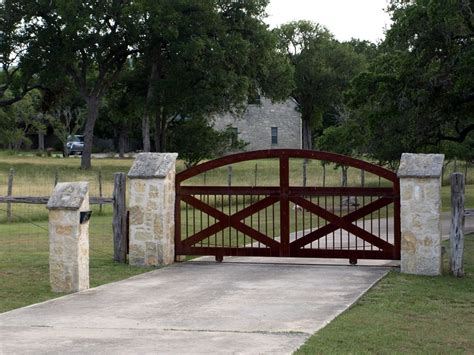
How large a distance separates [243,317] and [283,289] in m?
2.42

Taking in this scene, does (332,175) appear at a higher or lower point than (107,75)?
lower

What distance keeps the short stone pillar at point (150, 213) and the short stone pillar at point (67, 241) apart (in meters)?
2.82

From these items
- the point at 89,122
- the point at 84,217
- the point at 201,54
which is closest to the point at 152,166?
the point at 84,217

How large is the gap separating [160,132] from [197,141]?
11.3ft

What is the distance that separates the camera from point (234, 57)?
51062mm

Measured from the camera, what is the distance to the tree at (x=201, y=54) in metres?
50.0

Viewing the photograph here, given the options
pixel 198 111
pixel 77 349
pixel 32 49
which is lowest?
pixel 77 349

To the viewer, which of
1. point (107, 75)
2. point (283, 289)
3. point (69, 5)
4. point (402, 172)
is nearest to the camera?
point (283, 289)

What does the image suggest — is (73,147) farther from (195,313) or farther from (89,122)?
(195,313)

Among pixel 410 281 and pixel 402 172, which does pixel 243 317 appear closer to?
pixel 410 281

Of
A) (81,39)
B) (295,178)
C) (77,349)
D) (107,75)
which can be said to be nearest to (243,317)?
(77,349)

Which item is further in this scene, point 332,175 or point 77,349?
point 332,175

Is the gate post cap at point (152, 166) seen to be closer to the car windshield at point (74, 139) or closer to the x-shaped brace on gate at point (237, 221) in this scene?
the x-shaped brace on gate at point (237, 221)

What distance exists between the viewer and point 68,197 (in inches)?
514
